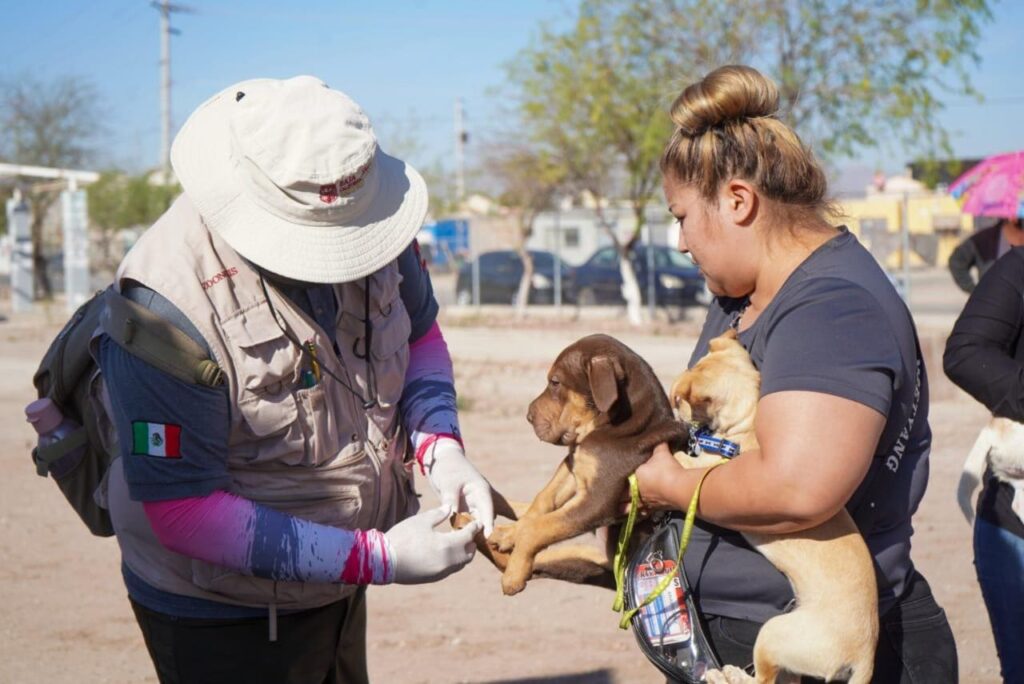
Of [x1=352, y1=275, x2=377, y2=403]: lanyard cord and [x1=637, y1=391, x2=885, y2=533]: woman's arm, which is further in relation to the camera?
[x1=352, y1=275, x2=377, y2=403]: lanyard cord

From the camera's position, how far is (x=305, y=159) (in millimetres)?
2529

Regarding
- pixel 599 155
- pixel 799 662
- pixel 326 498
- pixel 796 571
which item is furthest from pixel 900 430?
pixel 599 155

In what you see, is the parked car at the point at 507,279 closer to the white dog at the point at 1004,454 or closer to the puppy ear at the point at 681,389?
the white dog at the point at 1004,454

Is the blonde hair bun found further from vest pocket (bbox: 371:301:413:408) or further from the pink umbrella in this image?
the pink umbrella

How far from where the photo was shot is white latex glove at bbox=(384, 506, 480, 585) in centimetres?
262

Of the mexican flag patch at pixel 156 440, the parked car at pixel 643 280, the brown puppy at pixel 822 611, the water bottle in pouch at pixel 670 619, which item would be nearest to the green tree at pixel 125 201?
the parked car at pixel 643 280

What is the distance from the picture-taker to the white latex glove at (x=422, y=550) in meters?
2.62

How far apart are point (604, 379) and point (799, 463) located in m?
0.82

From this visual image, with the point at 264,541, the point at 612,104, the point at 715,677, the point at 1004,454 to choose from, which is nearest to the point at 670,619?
the point at 715,677

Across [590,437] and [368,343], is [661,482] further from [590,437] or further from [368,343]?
[368,343]

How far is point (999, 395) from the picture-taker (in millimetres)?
3666

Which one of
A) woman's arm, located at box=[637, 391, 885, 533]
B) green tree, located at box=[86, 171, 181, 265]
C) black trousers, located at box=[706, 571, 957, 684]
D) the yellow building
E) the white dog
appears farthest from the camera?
the yellow building

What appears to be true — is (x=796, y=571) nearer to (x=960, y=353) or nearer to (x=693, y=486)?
(x=693, y=486)

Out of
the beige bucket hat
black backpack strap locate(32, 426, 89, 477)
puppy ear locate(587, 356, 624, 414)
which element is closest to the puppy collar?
puppy ear locate(587, 356, 624, 414)
